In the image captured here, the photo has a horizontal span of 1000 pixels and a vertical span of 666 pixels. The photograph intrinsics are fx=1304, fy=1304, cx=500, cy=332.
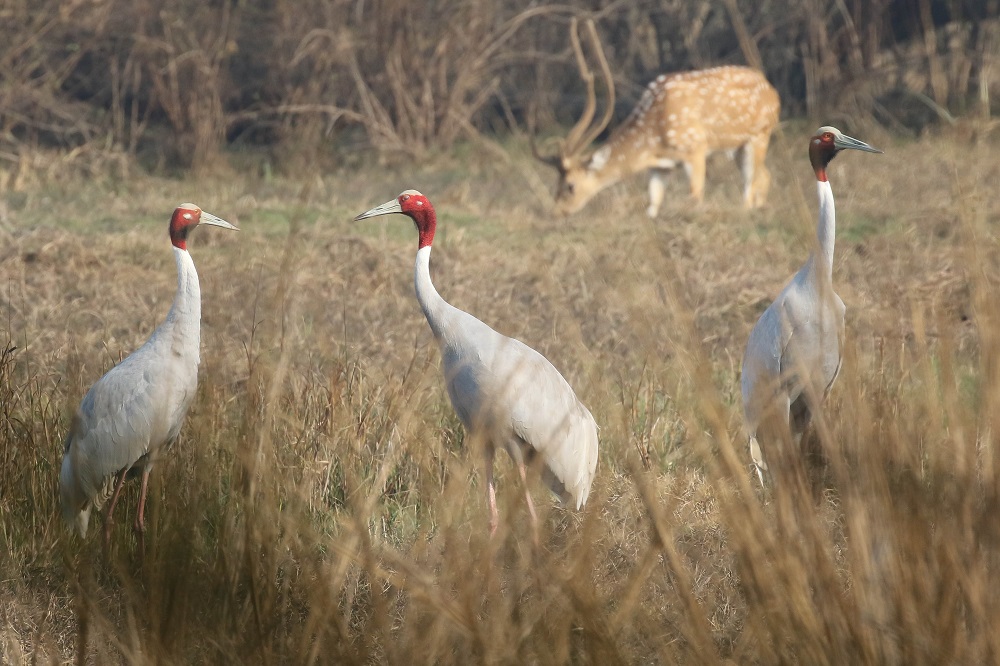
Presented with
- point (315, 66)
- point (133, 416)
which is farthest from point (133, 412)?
point (315, 66)

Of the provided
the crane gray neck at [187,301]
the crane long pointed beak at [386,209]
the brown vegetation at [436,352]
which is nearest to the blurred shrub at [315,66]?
the brown vegetation at [436,352]

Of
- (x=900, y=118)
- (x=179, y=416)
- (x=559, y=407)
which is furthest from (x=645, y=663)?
(x=900, y=118)

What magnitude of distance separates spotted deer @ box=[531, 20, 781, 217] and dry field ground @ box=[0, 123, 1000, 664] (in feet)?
2.27

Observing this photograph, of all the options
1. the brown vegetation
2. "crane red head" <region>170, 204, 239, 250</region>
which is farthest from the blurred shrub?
"crane red head" <region>170, 204, 239, 250</region>

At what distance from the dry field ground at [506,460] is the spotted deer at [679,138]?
69 centimetres

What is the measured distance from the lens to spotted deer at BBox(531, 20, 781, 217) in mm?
9953

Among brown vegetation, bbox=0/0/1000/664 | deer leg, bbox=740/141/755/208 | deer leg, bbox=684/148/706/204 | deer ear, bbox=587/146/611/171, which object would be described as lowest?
deer leg, bbox=740/141/755/208

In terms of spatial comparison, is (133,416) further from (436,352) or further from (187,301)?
(436,352)

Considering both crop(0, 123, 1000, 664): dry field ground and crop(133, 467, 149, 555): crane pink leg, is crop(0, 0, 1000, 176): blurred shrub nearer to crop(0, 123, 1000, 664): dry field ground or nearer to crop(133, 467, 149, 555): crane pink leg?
crop(0, 123, 1000, 664): dry field ground

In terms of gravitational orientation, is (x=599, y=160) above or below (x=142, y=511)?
below

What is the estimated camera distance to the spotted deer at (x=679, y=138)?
32.7 ft

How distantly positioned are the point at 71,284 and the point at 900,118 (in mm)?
8729

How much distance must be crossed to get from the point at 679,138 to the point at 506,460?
20.5ft

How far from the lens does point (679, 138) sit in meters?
9.96
